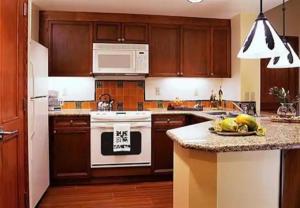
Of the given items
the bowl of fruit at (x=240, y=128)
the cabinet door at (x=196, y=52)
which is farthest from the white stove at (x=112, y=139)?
the bowl of fruit at (x=240, y=128)

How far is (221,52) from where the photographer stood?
15.0 ft

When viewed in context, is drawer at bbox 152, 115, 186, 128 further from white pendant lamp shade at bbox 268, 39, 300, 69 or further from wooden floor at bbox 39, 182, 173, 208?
white pendant lamp shade at bbox 268, 39, 300, 69

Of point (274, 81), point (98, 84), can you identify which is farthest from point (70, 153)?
point (274, 81)

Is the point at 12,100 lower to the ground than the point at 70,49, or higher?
lower

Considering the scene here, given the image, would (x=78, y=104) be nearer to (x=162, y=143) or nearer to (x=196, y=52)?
(x=162, y=143)

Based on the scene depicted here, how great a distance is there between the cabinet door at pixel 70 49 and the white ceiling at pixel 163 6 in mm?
236

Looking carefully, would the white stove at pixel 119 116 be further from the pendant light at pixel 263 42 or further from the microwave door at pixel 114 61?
the pendant light at pixel 263 42

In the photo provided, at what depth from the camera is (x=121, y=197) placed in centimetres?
348

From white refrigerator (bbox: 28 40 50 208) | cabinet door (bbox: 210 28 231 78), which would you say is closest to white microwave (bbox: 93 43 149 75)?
white refrigerator (bbox: 28 40 50 208)

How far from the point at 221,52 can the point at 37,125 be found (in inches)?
109

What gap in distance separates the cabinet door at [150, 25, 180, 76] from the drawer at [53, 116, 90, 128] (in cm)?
116

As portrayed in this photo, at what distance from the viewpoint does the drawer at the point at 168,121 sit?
4.05 metres

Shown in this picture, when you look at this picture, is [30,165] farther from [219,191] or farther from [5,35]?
[219,191]

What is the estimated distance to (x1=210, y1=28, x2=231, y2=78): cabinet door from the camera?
4539 mm
